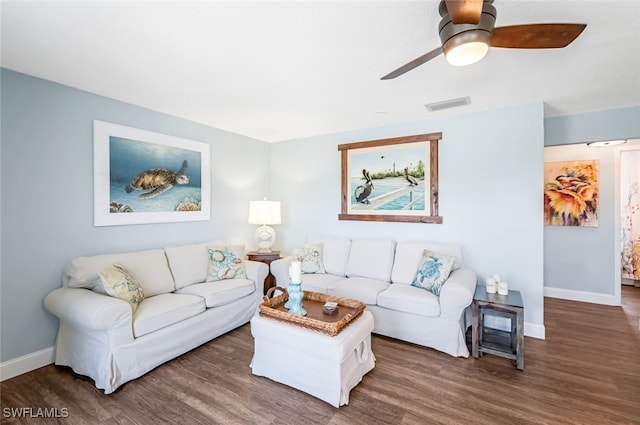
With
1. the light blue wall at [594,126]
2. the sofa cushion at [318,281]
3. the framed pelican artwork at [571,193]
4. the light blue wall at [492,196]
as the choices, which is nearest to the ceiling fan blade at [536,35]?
the light blue wall at [492,196]

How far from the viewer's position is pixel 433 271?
3027mm

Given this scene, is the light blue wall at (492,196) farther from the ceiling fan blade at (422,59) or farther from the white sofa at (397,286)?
the ceiling fan blade at (422,59)

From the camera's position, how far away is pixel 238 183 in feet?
14.2

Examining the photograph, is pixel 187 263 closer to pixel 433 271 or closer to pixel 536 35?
pixel 433 271

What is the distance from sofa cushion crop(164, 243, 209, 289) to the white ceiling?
157 centimetres

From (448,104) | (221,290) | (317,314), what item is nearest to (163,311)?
(221,290)

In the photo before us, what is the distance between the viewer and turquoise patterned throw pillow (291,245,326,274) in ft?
12.4

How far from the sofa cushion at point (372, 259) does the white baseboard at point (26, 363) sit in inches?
117

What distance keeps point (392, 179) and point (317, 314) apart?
2.17 metres

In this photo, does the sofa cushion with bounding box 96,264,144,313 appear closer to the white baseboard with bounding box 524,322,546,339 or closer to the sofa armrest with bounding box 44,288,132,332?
the sofa armrest with bounding box 44,288,132,332

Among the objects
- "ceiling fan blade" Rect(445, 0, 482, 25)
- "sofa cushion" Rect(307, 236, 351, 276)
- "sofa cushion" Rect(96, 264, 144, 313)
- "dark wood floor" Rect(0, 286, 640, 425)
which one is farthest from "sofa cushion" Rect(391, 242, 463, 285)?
"sofa cushion" Rect(96, 264, 144, 313)

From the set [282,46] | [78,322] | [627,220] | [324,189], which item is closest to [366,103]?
[282,46]

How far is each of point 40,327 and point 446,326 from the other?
354cm

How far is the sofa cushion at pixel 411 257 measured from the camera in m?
3.31
